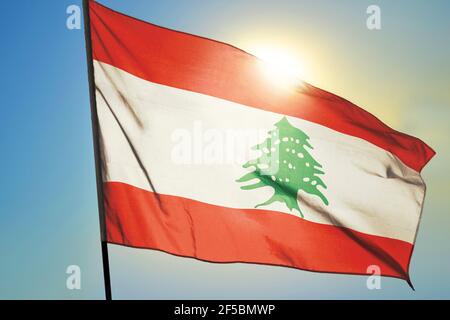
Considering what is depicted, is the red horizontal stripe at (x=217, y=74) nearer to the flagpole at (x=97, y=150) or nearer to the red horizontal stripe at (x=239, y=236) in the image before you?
the flagpole at (x=97, y=150)

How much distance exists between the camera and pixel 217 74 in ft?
40.3

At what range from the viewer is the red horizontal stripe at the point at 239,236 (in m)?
11.4

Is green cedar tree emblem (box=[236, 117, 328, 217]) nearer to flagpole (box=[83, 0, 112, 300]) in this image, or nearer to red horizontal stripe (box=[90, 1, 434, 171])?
red horizontal stripe (box=[90, 1, 434, 171])

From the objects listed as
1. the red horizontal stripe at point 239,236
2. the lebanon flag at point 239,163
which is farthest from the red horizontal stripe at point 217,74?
the red horizontal stripe at point 239,236

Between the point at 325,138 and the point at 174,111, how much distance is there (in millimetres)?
2418

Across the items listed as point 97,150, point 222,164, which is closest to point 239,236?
point 222,164

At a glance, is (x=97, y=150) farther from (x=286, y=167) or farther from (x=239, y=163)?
(x=286, y=167)

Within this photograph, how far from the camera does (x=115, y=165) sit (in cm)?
1141

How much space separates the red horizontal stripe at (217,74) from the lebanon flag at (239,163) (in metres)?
0.02

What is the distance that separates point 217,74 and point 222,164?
1.37 metres

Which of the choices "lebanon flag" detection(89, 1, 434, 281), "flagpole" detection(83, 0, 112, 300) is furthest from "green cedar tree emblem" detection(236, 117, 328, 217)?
"flagpole" detection(83, 0, 112, 300)

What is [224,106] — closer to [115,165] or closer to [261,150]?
[261,150]
